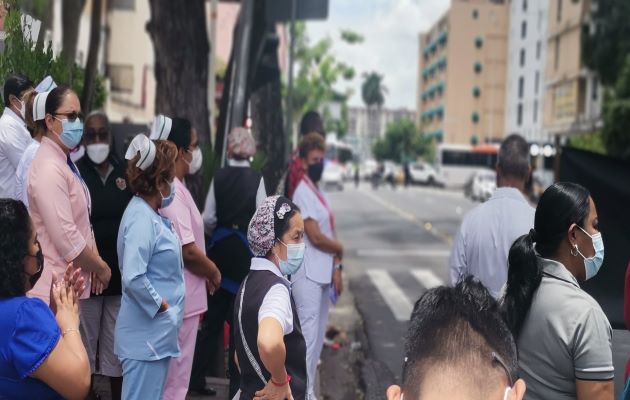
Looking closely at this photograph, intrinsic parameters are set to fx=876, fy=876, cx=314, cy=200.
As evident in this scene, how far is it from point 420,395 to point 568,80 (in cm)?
6308

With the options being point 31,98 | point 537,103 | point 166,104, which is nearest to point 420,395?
point 31,98

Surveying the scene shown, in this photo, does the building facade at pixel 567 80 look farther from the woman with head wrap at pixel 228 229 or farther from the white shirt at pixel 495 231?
the white shirt at pixel 495 231

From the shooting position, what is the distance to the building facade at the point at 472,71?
93562 mm

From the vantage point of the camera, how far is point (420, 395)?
1844 mm

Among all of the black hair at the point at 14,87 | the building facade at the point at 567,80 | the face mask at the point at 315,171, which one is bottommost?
the face mask at the point at 315,171

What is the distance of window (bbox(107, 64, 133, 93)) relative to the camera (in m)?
29.5

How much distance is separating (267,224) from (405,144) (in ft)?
386

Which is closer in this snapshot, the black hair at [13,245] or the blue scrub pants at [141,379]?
the black hair at [13,245]

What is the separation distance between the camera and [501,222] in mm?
5035

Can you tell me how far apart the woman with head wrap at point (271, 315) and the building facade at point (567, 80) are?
2057 inches

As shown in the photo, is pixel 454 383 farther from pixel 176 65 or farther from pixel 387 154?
pixel 387 154

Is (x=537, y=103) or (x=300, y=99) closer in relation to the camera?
(x=300, y=99)

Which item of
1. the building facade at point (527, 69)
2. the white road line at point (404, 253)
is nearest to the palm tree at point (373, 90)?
the building facade at point (527, 69)

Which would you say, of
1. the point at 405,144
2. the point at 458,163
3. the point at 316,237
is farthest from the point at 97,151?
the point at 405,144
